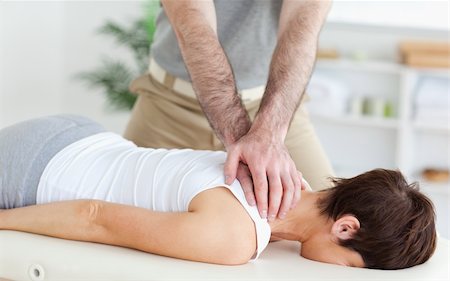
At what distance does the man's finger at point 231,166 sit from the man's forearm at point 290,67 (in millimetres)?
108

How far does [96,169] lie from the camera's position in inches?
78.4

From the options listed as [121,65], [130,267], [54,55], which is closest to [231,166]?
[130,267]

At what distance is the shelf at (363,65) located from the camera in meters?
4.47

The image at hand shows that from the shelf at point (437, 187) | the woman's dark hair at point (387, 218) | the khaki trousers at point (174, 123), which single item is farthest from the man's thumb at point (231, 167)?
the shelf at point (437, 187)

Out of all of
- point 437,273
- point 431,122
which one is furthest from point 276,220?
point 431,122

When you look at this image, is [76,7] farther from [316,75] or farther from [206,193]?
[206,193]

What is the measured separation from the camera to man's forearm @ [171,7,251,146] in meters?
2.06

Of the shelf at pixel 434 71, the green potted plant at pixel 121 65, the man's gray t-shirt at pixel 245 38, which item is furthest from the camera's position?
the green potted plant at pixel 121 65

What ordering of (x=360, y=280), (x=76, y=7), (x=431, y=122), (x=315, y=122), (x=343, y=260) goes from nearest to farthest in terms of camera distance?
(x=360, y=280) < (x=343, y=260) < (x=431, y=122) < (x=315, y=122) < (x=76, y=7)

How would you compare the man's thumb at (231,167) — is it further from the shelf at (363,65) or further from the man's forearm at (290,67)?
the shelf at (363,65)

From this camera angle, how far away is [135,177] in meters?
1.94

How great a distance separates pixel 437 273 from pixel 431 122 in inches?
102

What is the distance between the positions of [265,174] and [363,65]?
9.14 ft

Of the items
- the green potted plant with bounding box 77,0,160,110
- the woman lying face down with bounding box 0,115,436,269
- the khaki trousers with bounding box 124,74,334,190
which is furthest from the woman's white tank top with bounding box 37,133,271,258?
the green potted plant with bounding box 77,0,160,110
